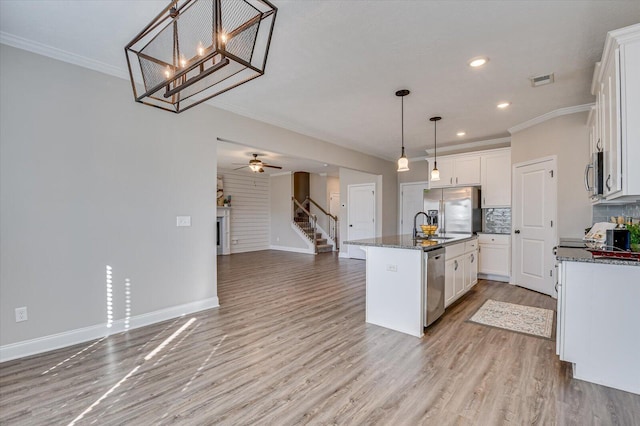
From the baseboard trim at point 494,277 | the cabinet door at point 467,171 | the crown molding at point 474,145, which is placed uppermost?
the crown molding at point 474,145

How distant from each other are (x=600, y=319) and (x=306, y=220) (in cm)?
875

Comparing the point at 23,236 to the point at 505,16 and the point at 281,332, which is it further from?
the point at 505,16

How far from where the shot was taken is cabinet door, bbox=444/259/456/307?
3528mm

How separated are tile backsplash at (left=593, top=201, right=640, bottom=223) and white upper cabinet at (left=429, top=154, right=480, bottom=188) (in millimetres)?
1932

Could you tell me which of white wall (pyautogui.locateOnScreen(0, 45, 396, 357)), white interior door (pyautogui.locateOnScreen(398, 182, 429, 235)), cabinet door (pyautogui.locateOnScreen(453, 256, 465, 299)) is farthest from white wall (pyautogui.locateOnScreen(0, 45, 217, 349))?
white interior door (pyautogui.locateOnScreen(398, 182, 429, 235))

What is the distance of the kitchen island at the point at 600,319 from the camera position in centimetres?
204

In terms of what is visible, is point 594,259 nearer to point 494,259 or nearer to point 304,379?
point 304,379

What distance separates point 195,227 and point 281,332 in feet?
5.58

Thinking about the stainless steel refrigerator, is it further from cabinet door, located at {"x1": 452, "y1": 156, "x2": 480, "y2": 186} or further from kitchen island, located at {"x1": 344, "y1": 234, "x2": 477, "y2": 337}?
kitchen island, located at {"x1": 344, "y1": 234, "x2": 477, "y2": 337}

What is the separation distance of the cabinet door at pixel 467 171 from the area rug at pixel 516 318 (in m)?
2.57

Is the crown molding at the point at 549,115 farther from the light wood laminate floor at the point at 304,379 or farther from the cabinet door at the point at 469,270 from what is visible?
the light wood laminate floor at the point at 304,379

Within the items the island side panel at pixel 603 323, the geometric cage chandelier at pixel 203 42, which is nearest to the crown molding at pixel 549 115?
the island side panel at pixel 603 323

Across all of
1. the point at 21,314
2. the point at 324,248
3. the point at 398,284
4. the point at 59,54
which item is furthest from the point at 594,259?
the point at 324,248

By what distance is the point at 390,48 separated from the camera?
105 inches
